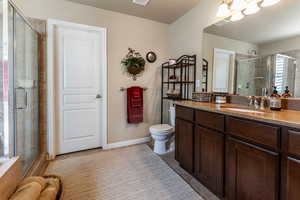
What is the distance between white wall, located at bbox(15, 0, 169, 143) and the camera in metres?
2.32

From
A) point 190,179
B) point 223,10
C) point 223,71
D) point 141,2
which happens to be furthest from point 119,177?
point 141,2

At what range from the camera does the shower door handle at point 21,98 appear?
1690mm

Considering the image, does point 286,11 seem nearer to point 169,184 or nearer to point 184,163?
point 184,163

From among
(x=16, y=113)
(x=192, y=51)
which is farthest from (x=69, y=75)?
(x=192, y=51)

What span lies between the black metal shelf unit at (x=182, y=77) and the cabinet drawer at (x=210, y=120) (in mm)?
910

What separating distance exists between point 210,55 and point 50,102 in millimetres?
2491

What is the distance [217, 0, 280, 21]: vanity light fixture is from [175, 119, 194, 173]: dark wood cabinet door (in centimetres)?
143

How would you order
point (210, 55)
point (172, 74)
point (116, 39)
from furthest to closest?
1. point (172, 74)
2. point (116, 39)
3. point (210, 55)

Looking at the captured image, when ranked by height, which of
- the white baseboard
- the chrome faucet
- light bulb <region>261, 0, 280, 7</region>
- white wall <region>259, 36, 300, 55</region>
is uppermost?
light bulb <region>261, 0, 280, 7</region>

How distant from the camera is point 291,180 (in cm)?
95

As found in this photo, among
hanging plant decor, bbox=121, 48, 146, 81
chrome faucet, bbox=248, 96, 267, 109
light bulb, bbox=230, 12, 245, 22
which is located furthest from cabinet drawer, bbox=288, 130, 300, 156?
hanging plant decor, bbox=121, 48, 146, 81

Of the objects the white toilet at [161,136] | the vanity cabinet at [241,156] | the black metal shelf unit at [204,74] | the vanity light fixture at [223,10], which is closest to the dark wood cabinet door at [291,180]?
the vanity cabinet at [241,156]

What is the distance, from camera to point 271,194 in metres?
1.05

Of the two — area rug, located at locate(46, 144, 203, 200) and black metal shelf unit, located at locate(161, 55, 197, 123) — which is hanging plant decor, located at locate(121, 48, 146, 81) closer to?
black metal shelf unit, located at locate(161, 55, 197, 123)
